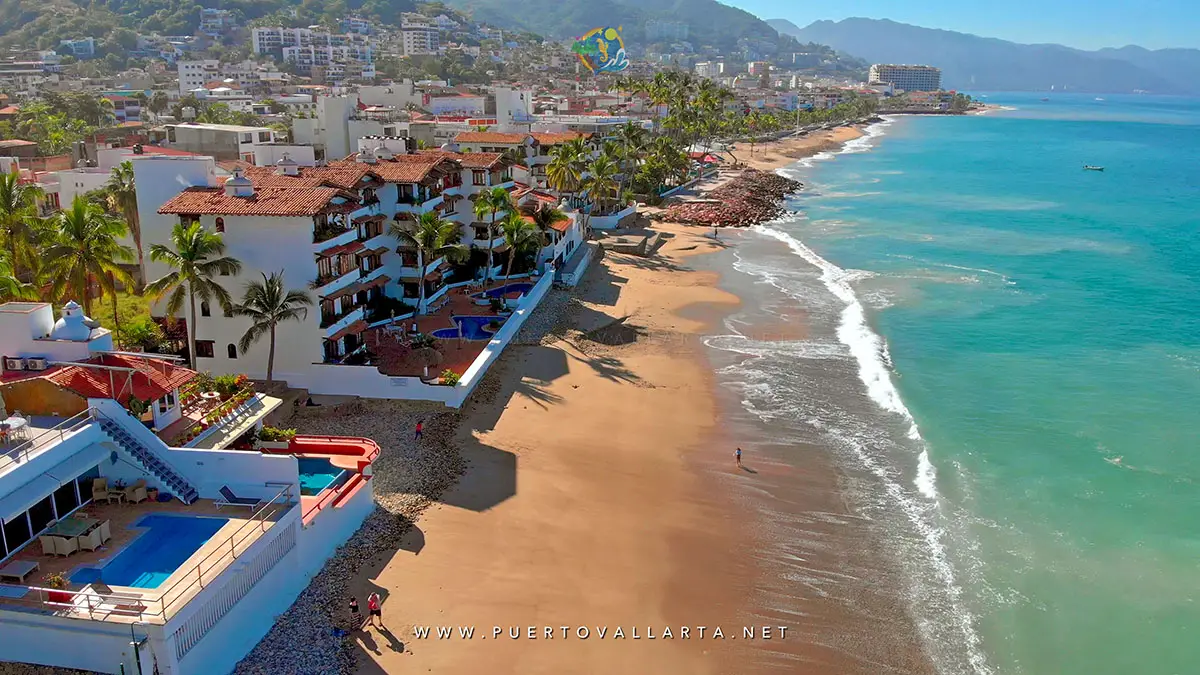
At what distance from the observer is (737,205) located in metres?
93.6

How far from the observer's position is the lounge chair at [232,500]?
79.2ft

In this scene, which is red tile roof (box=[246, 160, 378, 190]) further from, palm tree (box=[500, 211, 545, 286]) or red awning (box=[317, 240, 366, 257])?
palm tree (box=[500, 211, 545, 286])

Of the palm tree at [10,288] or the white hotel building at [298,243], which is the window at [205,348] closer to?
the white hotel building at [298,243]

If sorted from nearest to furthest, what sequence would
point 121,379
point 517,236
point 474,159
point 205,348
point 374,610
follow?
point 374,610
point 121,379
point 205,348
point 517,236
point 474,159

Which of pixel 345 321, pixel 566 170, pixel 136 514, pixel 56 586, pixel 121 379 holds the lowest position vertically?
pixel 136 514

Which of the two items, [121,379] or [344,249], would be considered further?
[344,249]

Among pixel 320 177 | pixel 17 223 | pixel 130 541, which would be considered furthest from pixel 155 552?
pixel 17 223

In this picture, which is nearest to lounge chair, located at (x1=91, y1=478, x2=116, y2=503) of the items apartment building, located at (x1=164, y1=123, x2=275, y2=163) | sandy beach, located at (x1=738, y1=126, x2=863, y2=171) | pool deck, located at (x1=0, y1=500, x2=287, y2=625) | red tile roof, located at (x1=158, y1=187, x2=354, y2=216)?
pool deck, located at (x1=0, y1=500, x2=287, y2=625)

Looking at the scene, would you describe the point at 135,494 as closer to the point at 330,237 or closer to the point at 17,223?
the point at 330,237

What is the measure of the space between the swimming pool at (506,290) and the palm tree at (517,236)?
0.64 meters

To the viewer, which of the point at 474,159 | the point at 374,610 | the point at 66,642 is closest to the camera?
the point at 66,642

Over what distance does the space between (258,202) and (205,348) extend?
647 cm

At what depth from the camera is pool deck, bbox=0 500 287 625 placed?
741 inches

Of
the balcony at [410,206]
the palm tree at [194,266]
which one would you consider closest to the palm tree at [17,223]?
the palm tree at [194,266]
